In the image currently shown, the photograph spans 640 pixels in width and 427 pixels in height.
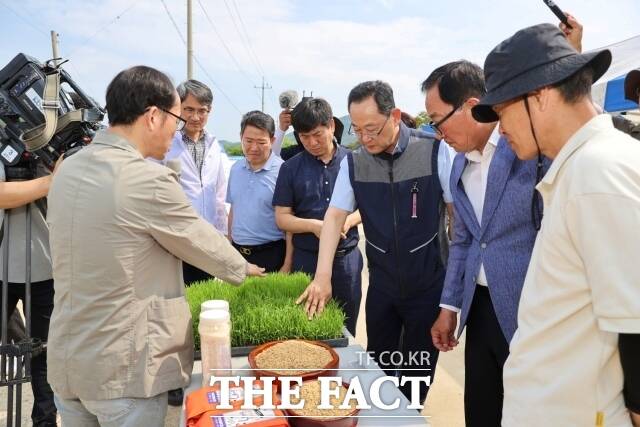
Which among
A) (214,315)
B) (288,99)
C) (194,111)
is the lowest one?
(214,315)

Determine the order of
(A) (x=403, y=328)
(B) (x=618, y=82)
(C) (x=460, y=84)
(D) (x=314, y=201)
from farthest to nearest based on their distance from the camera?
(B) (x=618, y=82), (D) (x=314, y=201), (A) (x=403, y=328), (C) (x=460, y=84)

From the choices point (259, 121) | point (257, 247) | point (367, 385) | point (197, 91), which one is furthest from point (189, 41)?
point (367, 385)

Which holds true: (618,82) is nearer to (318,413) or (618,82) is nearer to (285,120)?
(285,120)

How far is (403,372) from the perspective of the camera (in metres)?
2.62

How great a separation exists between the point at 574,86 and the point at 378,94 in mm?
1301

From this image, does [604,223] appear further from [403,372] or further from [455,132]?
[403,372]

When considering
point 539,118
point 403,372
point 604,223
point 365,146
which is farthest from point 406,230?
point 604,223

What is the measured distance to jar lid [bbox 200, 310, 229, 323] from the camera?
137 centimetres

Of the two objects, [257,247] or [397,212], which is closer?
[397,212]

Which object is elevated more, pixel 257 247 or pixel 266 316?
pixel 257 247

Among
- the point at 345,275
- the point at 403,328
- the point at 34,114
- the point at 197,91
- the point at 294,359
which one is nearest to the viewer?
the point at 294,359

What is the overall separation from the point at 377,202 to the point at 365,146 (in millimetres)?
291

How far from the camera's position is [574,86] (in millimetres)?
988

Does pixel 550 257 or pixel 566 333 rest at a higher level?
pixel 550 257
